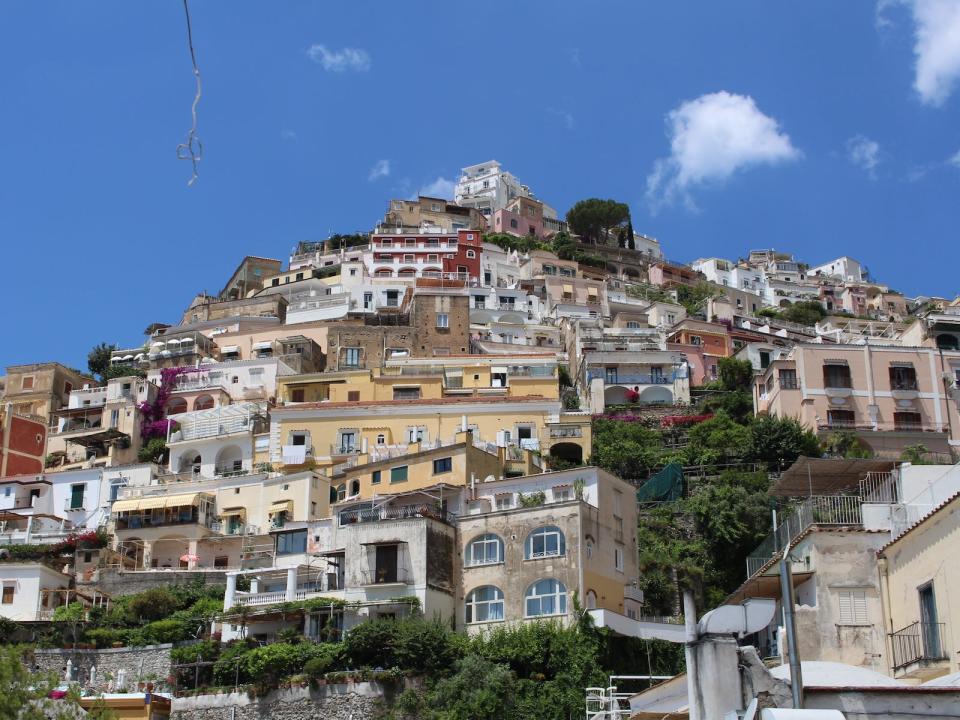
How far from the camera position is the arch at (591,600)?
41375mm

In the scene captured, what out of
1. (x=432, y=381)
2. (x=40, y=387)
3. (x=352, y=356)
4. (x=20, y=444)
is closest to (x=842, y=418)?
(x=432, y=381)

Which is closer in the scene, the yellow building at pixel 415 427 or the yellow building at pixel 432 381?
the yellow building at pixel 415 427

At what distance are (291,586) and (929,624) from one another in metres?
28.7

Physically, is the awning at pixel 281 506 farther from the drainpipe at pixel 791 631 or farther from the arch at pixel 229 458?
the drainpipe at pixel 791 631

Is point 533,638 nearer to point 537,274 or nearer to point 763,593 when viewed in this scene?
point 763,593

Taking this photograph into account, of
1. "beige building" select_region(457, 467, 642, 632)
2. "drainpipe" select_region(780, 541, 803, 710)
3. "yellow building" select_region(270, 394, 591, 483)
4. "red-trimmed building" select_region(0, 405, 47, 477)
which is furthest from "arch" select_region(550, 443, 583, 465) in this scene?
"drainpipe" select_region(780, 541, 803, 710)

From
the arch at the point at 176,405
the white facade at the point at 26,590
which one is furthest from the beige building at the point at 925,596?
the arch at the point at 176,405

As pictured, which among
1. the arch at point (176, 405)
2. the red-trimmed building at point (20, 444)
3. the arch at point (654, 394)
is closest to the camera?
the red-trimmed building at point (20, 444)

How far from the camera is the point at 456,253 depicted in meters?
99.7

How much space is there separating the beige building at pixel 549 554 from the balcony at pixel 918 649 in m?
19.8

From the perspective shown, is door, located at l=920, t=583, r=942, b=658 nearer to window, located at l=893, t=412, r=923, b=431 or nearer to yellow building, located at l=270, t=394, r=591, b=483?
yellow building, located at l=270, t=394, r=591, b=483

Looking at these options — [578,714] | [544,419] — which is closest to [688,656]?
[578,714]

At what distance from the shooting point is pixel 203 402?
74.4m

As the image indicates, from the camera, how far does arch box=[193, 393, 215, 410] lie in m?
74.2
